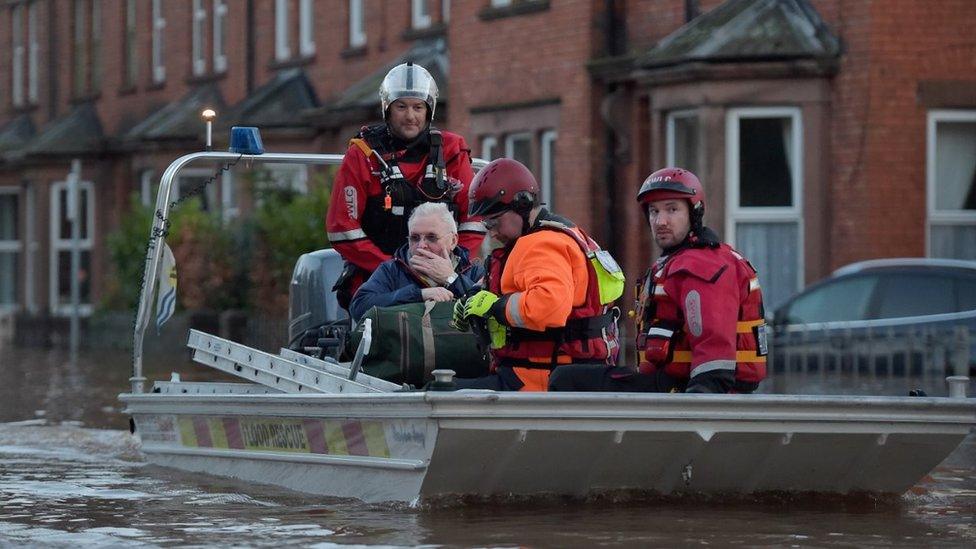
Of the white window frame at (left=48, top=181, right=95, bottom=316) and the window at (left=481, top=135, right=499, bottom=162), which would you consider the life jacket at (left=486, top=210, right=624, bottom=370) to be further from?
the white window frame at (left=48, top=181, right=95, bottom=316)

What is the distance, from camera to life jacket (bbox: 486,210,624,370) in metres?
9.73

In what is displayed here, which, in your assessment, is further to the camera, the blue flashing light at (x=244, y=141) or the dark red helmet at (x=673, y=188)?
the blue flashing light at (x=244, y=141)

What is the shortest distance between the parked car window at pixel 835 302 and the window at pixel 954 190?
84.5 inches

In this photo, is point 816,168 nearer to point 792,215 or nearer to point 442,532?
point 792,215

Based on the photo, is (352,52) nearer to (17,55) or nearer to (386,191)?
(17,55)

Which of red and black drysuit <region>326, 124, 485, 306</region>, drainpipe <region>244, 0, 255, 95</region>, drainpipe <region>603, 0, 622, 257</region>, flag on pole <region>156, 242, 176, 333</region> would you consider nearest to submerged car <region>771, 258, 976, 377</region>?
drainpipe <region>603, 0, 622, 257</region>

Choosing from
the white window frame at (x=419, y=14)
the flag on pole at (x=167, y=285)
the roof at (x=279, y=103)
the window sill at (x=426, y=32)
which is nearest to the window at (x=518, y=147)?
the window sill at (x=426, y=32)

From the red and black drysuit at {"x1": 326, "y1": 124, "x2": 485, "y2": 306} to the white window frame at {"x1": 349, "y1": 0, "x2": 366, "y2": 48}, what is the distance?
21.3 metres

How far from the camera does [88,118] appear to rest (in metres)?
43.2

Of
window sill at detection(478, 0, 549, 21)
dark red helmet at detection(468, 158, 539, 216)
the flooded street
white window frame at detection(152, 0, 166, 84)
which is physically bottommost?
the flooded street

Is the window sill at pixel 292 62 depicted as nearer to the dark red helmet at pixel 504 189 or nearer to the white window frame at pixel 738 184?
the white window frame at pixel 738 184

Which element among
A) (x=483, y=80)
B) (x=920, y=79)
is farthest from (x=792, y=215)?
(x=483, y=80)

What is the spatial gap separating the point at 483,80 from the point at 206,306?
639 centimetres

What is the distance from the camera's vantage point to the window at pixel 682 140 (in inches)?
916
